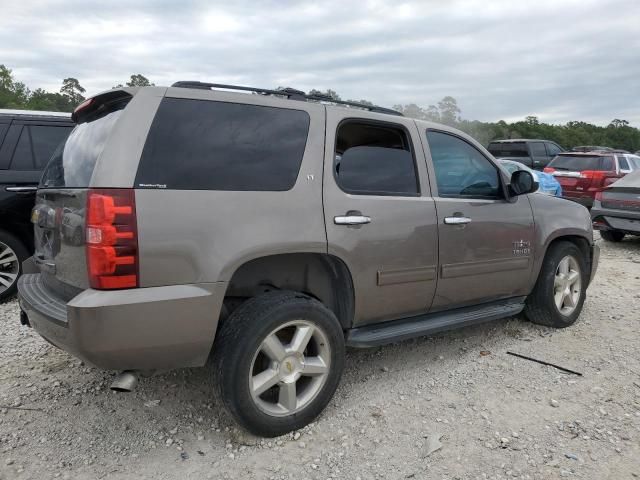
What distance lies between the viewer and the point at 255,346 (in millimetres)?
2615

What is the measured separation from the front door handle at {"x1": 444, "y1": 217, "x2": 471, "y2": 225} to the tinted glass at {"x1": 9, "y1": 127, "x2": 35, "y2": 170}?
13.2ft

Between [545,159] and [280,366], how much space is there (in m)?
17.6

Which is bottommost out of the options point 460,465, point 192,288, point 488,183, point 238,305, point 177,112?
point 460,465

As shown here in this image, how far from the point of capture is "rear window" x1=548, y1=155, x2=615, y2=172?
1224cm

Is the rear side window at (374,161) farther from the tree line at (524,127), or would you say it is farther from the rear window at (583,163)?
the tree line at (524,127)

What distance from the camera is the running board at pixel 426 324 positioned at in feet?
10.5

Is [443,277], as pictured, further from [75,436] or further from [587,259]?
[75,436]

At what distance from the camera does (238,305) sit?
9.55 ft

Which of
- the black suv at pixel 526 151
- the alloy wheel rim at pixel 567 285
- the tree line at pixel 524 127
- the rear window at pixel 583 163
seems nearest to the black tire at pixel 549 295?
the alloy wheel rim at pixel 567 285

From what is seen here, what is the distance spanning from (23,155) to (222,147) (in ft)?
11.2

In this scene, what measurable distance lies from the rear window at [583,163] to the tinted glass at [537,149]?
5.23 metres

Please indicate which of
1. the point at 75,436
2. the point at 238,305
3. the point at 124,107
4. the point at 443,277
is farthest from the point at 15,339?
the point at 443,277

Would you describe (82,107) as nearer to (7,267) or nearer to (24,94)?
(7,267)

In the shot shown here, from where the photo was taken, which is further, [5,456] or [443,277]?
[443,277]
